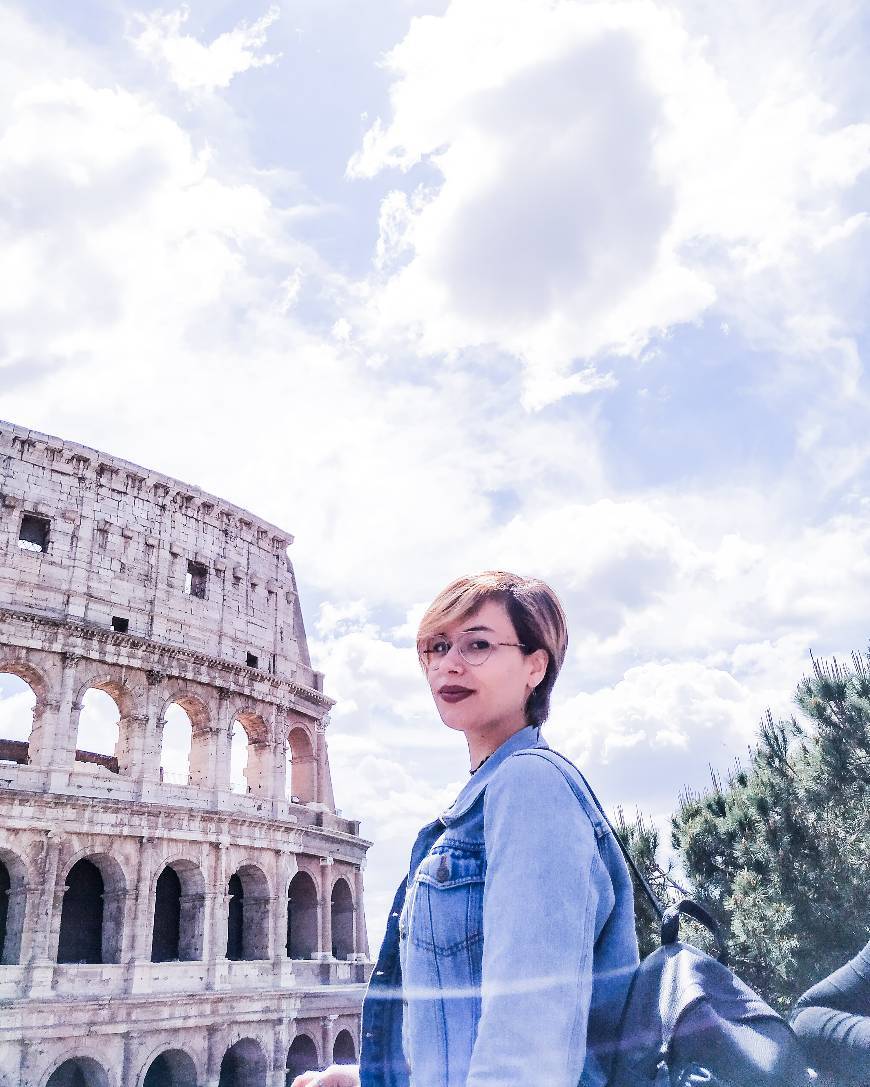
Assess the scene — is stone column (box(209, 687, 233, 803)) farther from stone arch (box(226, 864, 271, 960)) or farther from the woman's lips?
the woman's lips

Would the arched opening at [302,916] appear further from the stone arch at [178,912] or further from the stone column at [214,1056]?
the stone column at [214,1056]

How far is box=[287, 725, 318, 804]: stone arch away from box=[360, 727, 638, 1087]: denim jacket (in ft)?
86.4

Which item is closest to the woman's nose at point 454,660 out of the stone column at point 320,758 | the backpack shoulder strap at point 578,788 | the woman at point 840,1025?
the backpack shoulder strap at point 578,788

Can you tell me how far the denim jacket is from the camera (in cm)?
176

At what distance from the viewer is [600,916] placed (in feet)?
6.70


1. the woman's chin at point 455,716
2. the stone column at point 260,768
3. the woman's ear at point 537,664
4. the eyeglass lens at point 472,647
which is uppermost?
the stone column at point 260,768

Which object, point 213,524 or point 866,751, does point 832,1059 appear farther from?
point 213,524

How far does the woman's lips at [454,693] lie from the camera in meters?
2.52

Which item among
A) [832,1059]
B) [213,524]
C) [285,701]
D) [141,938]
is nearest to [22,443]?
[213,524]

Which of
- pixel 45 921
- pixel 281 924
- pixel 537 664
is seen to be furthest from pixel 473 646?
pixel 281 924

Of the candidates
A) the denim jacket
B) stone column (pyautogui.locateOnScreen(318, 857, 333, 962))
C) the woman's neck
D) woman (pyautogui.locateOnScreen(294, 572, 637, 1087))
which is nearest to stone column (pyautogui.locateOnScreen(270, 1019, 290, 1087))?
stone column (pyautogui.locateOnScreen(318, 857, 333, 962))

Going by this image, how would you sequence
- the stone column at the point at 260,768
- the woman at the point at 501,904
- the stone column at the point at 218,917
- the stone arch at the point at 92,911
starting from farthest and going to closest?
the stone column at the point at 260,768 < the stone column at the point at 218,917 < the stone arch at the point at 92,911 < the woman at the point at 501,904

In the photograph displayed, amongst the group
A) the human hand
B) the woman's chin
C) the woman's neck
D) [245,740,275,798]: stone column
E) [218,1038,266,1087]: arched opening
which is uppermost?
[245,740,275,798]: stone column

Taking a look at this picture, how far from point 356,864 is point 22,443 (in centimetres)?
1652
